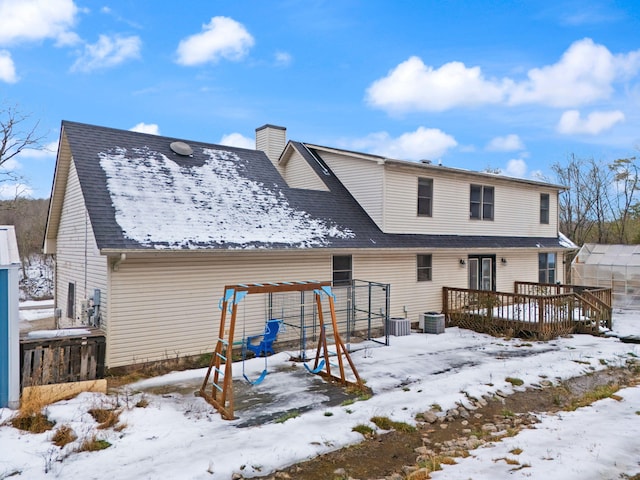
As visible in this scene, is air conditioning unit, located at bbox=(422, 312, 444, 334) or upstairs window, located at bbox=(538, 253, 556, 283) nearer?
air conditioning unit, located at bbox=(422, 312, 444, 334)

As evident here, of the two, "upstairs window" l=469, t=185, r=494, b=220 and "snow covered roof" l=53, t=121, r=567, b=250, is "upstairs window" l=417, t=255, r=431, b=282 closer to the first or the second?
"snow covered roof" l=53, t=121, r=567, b=250

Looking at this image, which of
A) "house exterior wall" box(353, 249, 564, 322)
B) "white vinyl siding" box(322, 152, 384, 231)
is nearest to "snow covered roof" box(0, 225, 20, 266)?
"house exterior wall" box(353, 249, 564, 322)

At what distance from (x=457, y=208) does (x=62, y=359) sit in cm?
1343

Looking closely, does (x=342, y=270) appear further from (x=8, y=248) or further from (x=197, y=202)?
(x=8, y=248)

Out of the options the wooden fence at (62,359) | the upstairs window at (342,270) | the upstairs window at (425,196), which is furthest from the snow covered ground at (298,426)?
the upstairs window at (425,196)

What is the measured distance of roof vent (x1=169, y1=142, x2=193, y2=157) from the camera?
43.3 feet

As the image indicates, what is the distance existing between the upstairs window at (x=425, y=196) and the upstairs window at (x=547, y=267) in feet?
24.4

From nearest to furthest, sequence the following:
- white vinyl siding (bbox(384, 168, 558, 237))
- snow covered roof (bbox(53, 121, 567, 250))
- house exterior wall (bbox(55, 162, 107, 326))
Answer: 1. snow covered roof (bbox(53, 121, 567, 250))
2. house exterior wall (bbox(55, 162, 107, 326))
3. white vinyl siding (bbox(384, 168, 558, 237))

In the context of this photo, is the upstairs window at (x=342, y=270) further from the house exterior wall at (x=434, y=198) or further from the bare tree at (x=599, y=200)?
the bare tree at (x=599, y=200)

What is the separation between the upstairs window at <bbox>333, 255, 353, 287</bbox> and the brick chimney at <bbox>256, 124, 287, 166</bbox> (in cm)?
625

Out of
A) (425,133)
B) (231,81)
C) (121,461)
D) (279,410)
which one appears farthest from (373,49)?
(425,133)

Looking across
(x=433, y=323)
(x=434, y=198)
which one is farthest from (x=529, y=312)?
(x=434, y=198)

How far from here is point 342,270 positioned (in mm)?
13555

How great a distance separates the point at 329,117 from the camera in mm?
29344
